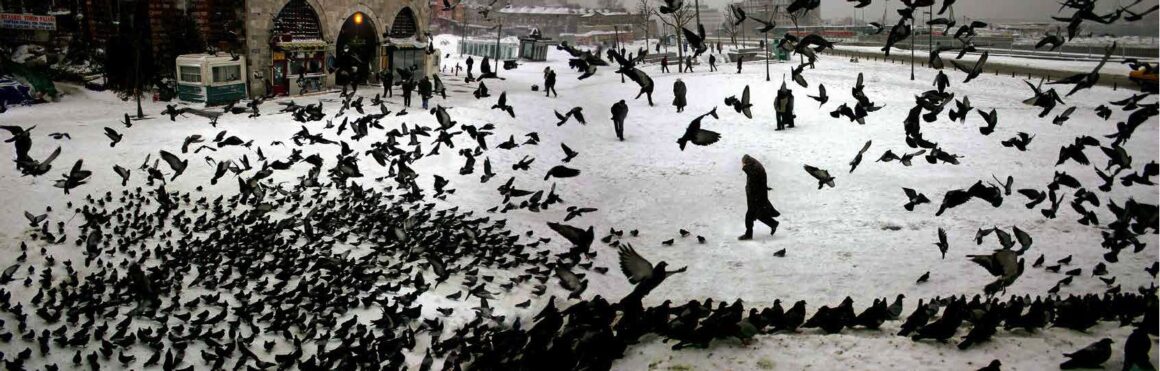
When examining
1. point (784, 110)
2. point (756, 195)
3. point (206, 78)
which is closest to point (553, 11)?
point (206, 78)

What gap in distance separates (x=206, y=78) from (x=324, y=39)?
6.10m

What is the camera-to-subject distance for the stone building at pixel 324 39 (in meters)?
25.8

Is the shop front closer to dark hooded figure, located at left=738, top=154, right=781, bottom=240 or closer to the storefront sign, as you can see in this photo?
the storefront sign

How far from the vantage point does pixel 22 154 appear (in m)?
9.09

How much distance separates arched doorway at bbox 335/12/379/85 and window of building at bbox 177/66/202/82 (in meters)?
6.54

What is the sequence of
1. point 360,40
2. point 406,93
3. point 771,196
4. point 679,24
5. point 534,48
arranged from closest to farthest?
point 771,196 < point 406,93 < point 360,40 < point 679,24 < point 534,48

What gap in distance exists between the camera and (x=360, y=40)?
3073 centimetres

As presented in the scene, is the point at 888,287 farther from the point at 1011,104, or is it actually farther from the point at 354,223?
the point at 1011,104

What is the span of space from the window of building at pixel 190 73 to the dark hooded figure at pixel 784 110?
18.4 meters

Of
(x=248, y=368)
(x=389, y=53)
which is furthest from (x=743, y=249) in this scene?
(x=389, y=53)

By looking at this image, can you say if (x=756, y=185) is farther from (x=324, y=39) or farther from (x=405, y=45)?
(x=405, y=45)

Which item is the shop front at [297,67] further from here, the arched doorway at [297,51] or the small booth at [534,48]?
the small booth at [534,48]

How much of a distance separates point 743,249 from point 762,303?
2.71 meters

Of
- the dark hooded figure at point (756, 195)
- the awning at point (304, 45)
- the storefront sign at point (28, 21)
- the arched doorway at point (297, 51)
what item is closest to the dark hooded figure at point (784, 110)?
the dark hooded figure at point (756, 195)
